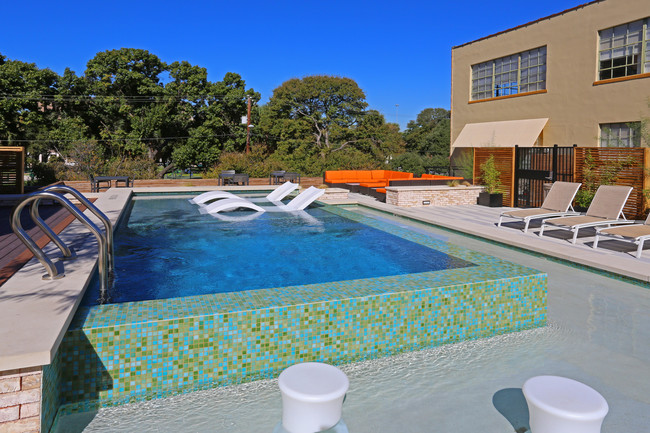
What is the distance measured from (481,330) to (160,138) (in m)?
37.5

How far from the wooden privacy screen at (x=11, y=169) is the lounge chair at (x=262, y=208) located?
199 inches

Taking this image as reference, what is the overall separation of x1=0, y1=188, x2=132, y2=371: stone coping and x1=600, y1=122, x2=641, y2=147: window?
1775 cm

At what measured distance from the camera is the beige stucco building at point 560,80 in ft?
56.0

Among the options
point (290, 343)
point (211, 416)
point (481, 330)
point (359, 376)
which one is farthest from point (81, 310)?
point (481, 330)

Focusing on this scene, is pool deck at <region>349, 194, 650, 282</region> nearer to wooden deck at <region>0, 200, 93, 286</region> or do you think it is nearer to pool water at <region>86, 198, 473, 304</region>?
pool water at <region>86, 198, 473, 304</region>

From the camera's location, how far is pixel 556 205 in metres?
10.3

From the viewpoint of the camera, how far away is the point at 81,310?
3836 mm

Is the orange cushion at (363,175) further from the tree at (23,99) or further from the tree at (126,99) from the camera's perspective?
the tree at (23,99)

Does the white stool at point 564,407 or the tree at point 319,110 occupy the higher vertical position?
the tree at point 319,110

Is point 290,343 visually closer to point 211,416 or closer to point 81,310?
point 211,416

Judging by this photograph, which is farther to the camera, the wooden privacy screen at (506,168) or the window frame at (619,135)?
the window frame at (619,135)

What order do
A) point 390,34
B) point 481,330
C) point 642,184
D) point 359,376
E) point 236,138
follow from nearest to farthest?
1. point 359,376
2. point 481,330
3. point 642,184
4. point 236,138
5. point 390,34

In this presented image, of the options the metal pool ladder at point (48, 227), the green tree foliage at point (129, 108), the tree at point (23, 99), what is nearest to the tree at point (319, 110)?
the green tree foliage at point (129, 108)

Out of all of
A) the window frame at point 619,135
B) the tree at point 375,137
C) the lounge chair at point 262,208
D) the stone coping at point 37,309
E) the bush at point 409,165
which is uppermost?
the tree at point 375,137
